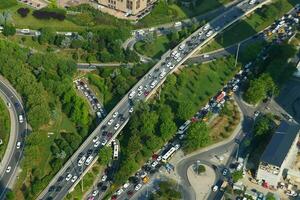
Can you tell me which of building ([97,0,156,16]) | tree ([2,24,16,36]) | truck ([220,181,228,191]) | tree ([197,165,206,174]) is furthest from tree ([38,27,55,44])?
truck ([220,181,228,191])

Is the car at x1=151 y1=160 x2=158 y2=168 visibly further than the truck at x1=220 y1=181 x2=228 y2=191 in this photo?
Yes

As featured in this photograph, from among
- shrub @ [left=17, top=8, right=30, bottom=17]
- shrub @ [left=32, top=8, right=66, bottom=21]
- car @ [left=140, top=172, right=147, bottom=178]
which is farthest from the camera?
shrub @ [left=17, top=8, right=30, bottom=17]

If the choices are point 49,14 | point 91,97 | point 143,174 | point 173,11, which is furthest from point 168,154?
point 49,14

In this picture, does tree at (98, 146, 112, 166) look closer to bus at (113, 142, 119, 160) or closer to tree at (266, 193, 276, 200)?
bus at (113, 142, 119, 160)

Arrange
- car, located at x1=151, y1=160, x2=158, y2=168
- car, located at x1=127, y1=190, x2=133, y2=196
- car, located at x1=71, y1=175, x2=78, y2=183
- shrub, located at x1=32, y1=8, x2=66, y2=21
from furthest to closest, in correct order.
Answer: shrub, located at x1=32, y1=8, x2=66, y2=21, car, located at x1=151, y1=160, x2=158, y2=168, car, located at x1=127, y1=190, x2=133, y2=196, car, located at x1=71, y1=175, x2=78, y2=183

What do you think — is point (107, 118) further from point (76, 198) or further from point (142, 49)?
point (142, 49)

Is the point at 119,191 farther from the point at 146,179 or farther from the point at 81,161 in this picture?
the point at 81,161

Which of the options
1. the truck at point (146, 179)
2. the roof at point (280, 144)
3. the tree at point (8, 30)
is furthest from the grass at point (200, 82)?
the tree at point (8, 30)
